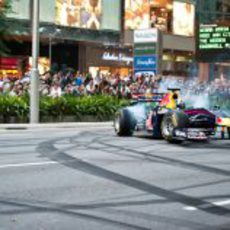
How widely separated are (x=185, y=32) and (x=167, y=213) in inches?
1938

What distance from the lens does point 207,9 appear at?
47.8 metres

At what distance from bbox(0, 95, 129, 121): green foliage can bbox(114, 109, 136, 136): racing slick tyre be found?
24.0 feet

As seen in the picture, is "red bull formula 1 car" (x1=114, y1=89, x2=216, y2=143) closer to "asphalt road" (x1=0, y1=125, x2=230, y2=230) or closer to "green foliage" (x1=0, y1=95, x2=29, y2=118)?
"asphalt road" (x1=0, y1=125, x2=230, y2=230)

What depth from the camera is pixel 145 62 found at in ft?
109

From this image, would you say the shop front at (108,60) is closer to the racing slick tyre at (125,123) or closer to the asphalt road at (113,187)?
the racing slick tyre at (125,123)

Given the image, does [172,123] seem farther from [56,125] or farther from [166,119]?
[56,125]

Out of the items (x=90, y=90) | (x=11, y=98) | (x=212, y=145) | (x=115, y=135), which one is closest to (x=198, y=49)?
(x=90, y=90)

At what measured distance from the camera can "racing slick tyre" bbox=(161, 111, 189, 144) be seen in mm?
15812

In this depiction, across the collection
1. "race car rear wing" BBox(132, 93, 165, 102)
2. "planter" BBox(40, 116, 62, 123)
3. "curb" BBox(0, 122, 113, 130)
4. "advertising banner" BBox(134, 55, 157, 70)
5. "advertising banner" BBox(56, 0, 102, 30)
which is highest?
"advertising banner" BBox(56, 0, 102, 30)

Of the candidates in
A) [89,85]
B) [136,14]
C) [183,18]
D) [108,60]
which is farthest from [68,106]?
[183,18]

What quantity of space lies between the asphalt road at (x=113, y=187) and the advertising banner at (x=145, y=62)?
17.0m

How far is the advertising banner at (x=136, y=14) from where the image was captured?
49531 millimetres

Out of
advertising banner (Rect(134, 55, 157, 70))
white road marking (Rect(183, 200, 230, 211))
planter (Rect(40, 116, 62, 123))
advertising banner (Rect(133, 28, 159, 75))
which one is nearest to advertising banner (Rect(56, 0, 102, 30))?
advertising banner (Rect(133, 28, 159, 75))

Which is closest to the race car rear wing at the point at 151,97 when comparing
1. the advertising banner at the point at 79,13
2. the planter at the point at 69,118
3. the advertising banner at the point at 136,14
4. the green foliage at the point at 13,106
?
the green foliage at the point at 13,106
